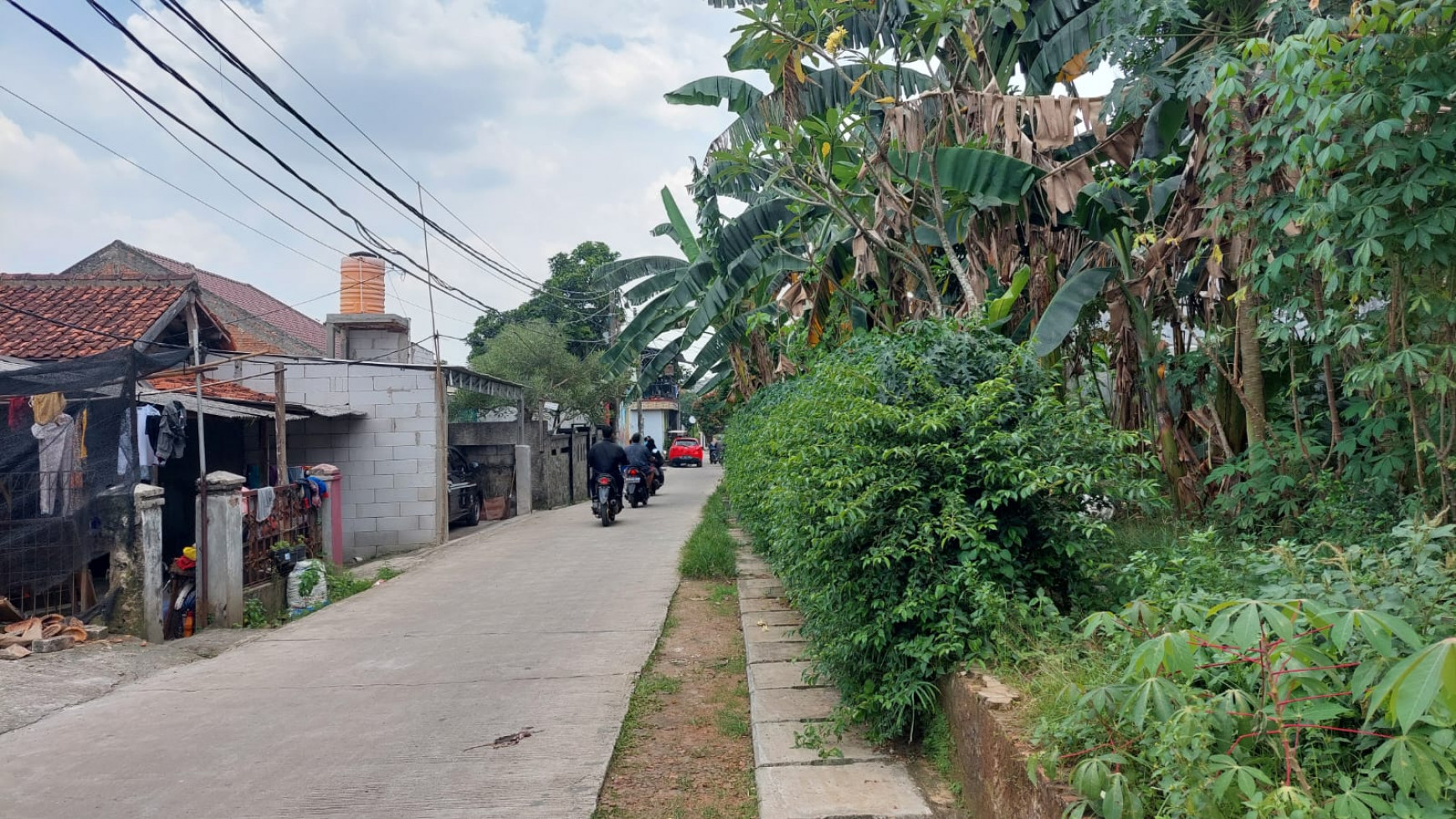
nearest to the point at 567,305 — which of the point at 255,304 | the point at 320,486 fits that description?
the point at 255,304

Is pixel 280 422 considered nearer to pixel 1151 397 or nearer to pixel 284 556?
pixel 284 556

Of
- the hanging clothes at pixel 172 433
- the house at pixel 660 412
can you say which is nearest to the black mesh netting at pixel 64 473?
the hanging clothes at pixel 172 433

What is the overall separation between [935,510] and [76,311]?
1369 cm

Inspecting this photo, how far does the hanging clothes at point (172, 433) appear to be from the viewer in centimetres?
962

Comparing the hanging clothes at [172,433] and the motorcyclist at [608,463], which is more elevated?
the hanging clothes at [172,433]

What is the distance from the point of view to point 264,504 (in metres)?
9.84

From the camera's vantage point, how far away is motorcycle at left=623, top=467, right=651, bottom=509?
19.0 m

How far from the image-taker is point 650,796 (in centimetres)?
445

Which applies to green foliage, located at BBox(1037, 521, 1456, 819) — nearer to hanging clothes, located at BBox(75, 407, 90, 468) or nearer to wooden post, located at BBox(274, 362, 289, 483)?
hanging clothes, located at BBox(75, 407, 90, 468)

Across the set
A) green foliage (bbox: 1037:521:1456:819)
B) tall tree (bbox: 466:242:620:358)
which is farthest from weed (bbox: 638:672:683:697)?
tall tree (bbox: 466:242:620:358)

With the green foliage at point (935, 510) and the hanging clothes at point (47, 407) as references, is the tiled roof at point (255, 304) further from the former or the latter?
the green foliage at point (935, 510)

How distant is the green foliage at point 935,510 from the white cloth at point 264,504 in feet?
22.9

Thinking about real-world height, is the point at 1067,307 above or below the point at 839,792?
above

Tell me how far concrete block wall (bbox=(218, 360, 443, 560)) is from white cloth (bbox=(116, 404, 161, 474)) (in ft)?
19.6
